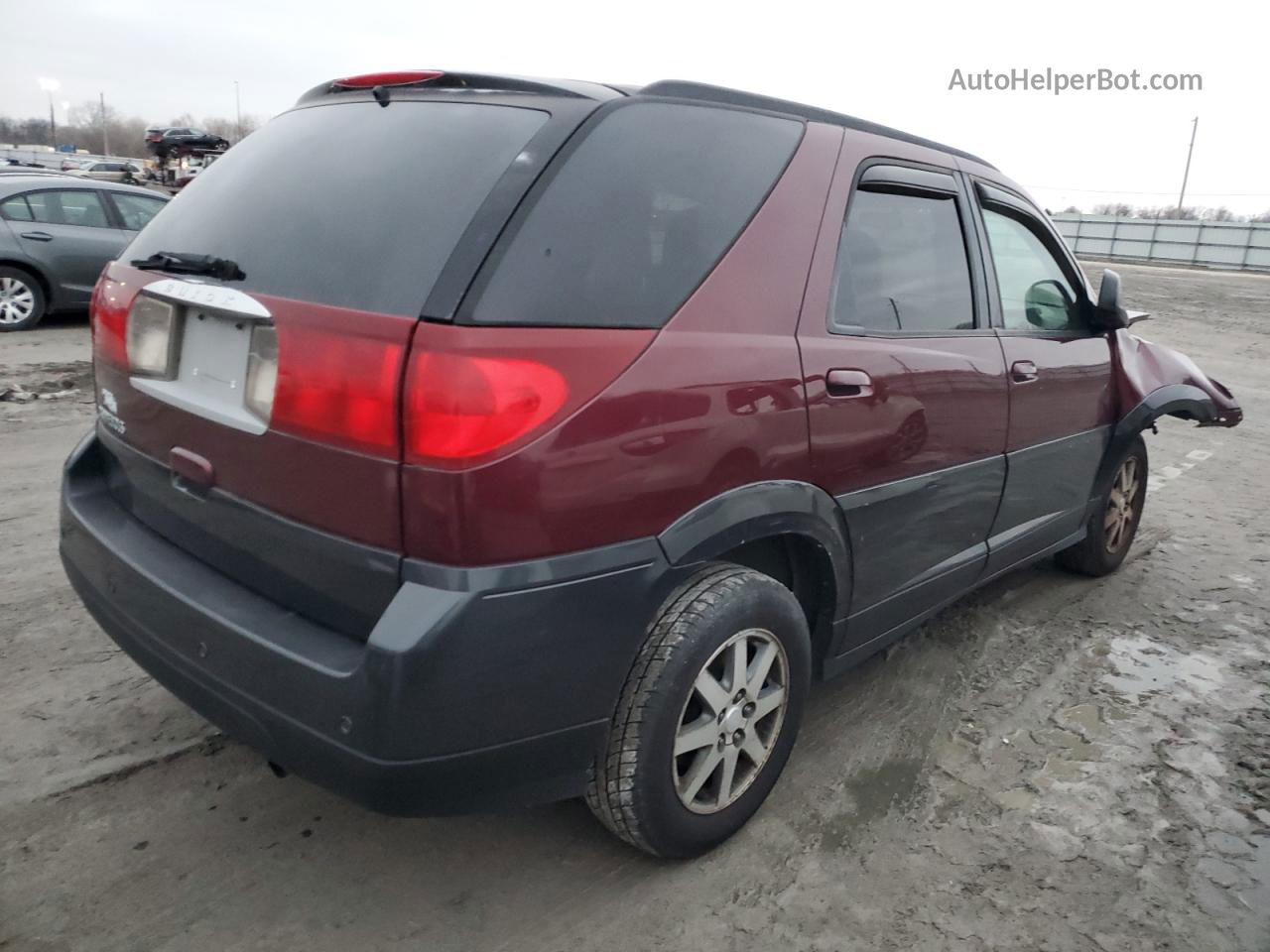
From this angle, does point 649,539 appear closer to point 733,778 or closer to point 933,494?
point 733,778

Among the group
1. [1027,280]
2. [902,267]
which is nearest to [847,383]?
[902,267]

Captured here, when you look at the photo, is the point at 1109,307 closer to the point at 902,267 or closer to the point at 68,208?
the point at 902,267

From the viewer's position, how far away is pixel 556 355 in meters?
1.82

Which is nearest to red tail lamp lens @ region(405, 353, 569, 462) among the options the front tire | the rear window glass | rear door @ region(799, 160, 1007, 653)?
the rear window glass

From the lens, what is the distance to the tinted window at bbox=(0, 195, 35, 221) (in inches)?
349

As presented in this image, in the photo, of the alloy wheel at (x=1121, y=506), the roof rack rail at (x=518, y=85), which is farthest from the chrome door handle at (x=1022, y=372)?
the roof rack rail at (x=518, y=85)

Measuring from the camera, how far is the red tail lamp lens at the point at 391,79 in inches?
89.2

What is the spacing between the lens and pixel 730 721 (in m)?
2.29

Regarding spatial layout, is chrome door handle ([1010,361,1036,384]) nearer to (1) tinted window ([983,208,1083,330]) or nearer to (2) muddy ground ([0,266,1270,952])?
(1) tinted window ([983,208,1083,330])

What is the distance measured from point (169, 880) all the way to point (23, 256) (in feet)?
28.3

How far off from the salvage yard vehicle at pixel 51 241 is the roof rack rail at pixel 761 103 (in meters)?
8.05

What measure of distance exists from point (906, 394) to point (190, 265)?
1.85m

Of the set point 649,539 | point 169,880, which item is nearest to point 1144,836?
point 649,539

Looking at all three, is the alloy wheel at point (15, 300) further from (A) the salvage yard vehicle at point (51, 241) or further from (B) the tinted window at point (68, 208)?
(B) the tinted window at point (68, 208)
